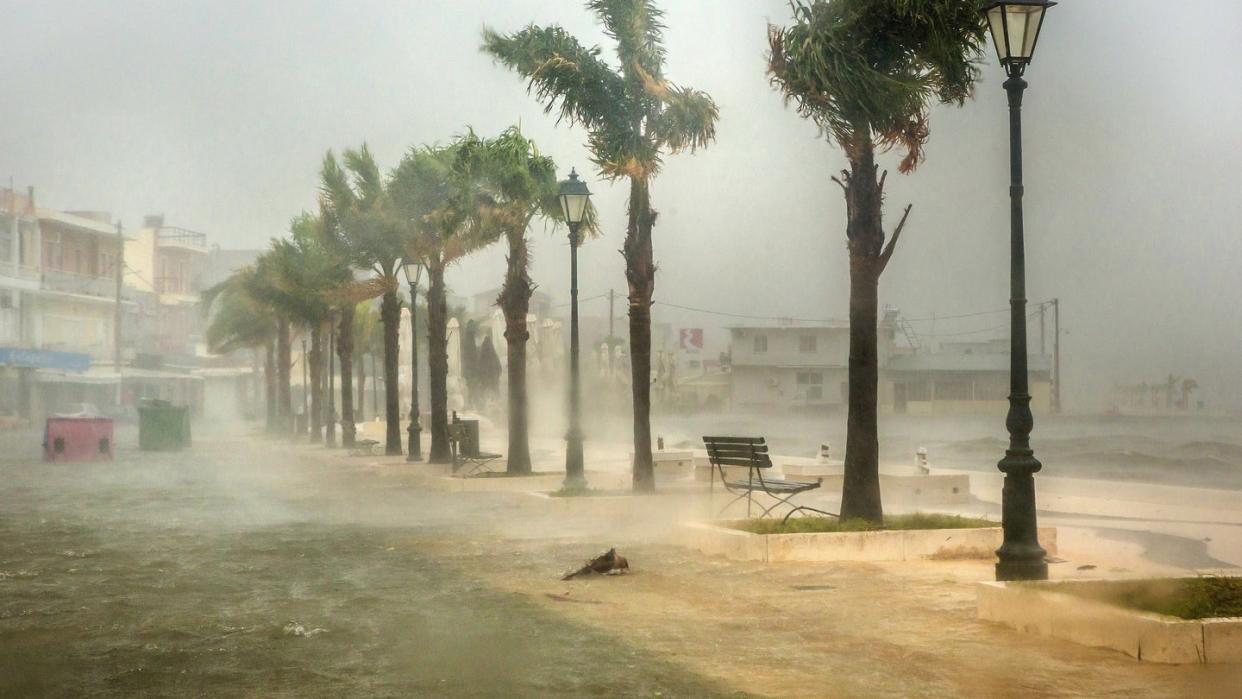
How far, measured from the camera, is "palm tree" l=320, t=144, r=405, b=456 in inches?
1323

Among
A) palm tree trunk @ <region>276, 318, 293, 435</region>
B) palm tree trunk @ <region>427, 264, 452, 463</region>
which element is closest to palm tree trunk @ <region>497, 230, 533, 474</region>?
palm tree trunk @ <region>427, 264, 452, 463</region>

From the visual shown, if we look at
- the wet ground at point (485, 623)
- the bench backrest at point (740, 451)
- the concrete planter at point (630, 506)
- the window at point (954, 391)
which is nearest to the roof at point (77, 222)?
the window at point (954, 391)

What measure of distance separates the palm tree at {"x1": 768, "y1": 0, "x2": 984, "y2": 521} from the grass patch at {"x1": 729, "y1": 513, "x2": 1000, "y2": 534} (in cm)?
28

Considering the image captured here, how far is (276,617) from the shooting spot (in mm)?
8797

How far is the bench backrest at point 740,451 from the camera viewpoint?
13469 mm

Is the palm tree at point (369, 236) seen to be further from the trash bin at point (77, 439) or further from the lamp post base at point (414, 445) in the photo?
the trash bin at point (77, 439)

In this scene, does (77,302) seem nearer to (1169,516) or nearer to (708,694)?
(1169,516)

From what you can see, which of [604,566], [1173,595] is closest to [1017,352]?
[1173,595]

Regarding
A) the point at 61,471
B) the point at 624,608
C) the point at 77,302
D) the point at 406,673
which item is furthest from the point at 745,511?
the point at 77,302

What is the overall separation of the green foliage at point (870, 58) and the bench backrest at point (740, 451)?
3119mm

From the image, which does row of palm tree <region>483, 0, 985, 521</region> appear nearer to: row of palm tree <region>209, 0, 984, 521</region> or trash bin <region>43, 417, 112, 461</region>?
row of palm tree <region>209, 0, 984, 521</region>

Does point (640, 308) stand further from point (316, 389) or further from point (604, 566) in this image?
point (316, 389)

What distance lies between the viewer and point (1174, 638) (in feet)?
22.9

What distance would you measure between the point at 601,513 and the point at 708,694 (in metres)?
11.5
